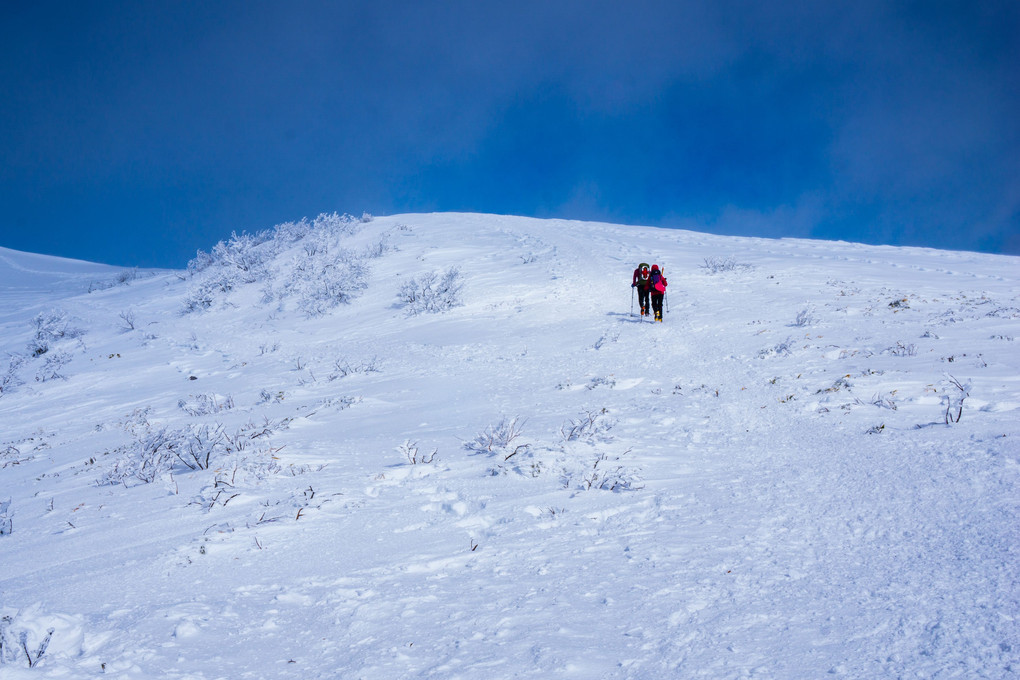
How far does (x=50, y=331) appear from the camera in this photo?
55.1ft

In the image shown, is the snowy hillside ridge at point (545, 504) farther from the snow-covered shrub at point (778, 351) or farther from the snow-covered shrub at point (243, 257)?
the snow-covered shrub at point (243, 257)

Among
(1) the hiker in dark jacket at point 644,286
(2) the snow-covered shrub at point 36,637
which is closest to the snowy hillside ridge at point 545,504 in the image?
(2) the snow-covered shrub at point 36,637

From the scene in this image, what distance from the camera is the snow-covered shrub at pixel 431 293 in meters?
16.5

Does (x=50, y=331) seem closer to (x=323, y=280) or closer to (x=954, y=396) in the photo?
(x=323, y=280)

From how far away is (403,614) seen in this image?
297cm

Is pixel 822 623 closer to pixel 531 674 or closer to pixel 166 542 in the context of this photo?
pixel 531 674

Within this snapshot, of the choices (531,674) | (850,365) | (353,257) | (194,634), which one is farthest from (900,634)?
(353,257)

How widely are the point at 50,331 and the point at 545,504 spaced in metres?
19.2

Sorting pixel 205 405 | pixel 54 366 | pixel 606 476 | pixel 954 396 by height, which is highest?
pixel 54 366

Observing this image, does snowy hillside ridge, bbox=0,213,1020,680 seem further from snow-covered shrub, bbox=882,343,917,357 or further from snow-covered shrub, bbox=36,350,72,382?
snow-covered shrub, bbox=36,350,72,382

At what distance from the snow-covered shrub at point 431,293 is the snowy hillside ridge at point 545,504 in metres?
→ 3.42

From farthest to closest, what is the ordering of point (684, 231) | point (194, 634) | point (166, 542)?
point (684, 231) < point (166, 542) < point (194, 634)

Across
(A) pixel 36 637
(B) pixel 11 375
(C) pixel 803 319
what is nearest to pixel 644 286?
(C) pixel 803 319

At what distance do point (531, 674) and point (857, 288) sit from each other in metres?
15.3
